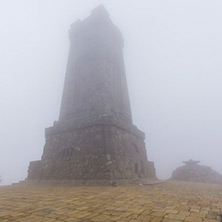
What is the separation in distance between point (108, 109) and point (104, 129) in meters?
1.57

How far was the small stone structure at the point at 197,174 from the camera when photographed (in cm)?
1770

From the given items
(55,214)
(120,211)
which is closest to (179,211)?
(120,211)

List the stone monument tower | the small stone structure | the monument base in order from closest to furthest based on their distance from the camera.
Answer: the monument base → the stone monument tower → the small stone structure

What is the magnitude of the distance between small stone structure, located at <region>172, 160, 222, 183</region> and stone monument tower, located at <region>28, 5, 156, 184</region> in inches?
350

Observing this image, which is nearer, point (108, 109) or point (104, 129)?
point (104, 129)

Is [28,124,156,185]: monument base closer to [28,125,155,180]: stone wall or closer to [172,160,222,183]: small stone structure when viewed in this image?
[28,125,155,180]: stone wall

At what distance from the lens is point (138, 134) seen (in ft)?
37.3

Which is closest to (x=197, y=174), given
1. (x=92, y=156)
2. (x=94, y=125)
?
(x=94, y=125)

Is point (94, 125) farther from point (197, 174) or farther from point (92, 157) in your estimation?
point (197, 174)

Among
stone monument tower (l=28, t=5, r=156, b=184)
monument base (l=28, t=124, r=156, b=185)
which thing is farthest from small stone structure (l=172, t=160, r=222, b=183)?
monument base (l=28, t=124, r=156, b=185)

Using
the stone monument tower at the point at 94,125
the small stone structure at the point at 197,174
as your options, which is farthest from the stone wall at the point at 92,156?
the small stone structure at the point at 197,174

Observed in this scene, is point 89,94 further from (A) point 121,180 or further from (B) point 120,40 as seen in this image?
(B) point 120,40

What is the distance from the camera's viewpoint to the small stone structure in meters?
17.7

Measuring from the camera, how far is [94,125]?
29.6ft
